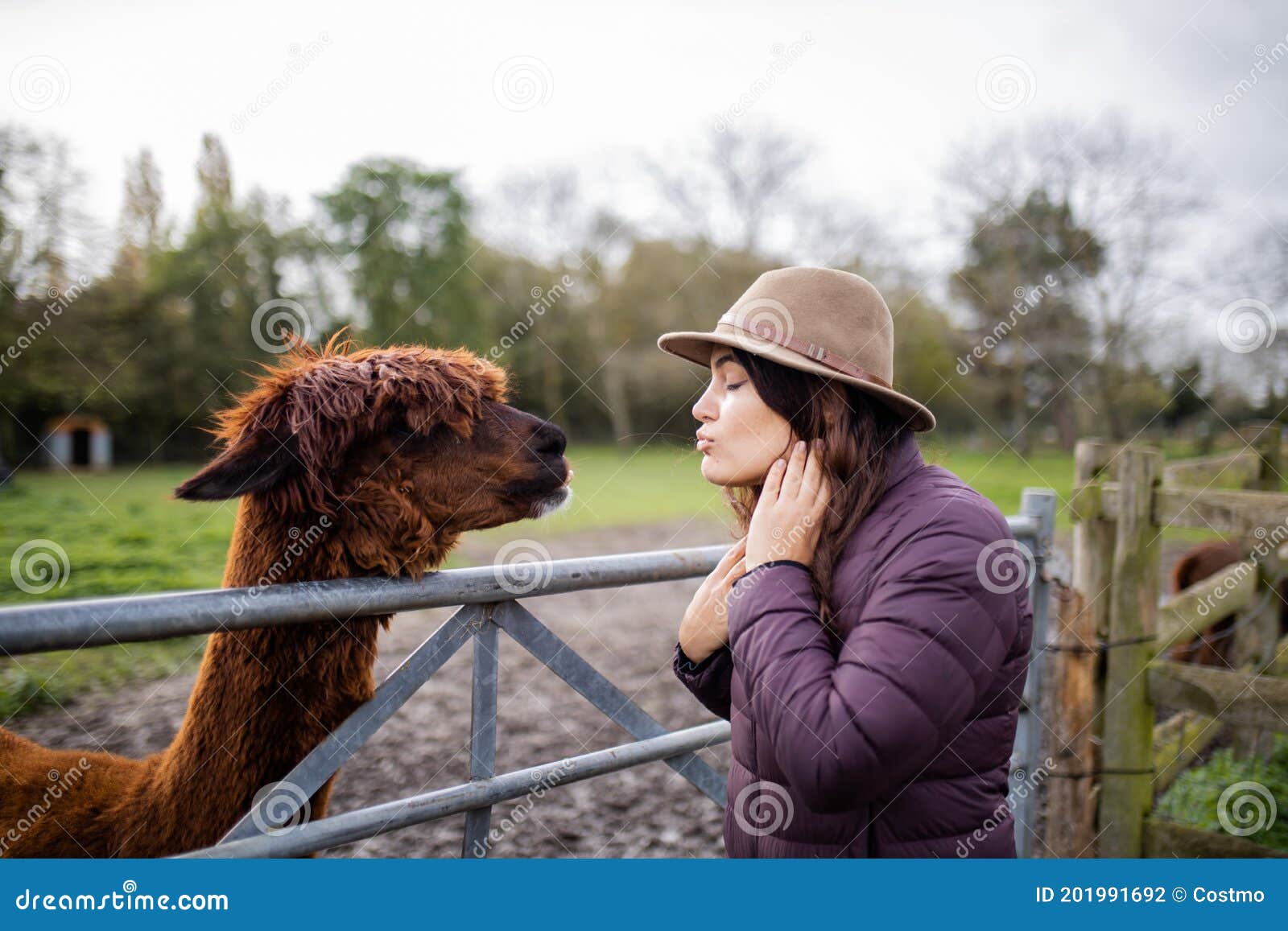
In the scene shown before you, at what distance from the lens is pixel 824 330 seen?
57.3 inches

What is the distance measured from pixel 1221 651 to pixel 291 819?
6765 millimetres

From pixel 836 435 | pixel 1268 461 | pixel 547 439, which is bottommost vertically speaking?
pixel 836 435

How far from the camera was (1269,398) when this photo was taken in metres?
10.3

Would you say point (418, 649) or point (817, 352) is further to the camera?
point (418, 649)

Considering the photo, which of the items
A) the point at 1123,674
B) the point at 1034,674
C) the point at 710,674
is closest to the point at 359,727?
the point at 710,674

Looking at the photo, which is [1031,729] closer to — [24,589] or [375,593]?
[375,593]

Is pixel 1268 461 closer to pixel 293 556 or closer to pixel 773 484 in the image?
pixel 773 484

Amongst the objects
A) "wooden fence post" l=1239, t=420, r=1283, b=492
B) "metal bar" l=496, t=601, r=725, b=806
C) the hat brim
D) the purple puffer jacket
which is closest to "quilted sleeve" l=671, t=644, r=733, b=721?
the purple puffer jacket

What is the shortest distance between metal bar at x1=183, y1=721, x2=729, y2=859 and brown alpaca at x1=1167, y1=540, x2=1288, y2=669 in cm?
494

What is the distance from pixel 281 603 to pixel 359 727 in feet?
1.38

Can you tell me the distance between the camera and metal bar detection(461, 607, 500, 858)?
198 cm

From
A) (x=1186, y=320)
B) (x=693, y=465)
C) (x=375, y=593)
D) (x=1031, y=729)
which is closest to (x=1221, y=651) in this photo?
(x=1031, y=729)

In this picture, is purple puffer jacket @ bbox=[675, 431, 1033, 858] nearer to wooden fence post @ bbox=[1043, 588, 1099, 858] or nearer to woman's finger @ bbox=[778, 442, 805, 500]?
woman's finger @ bbox=[778, 442, 805, 500]

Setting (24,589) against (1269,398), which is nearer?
(24,589)
